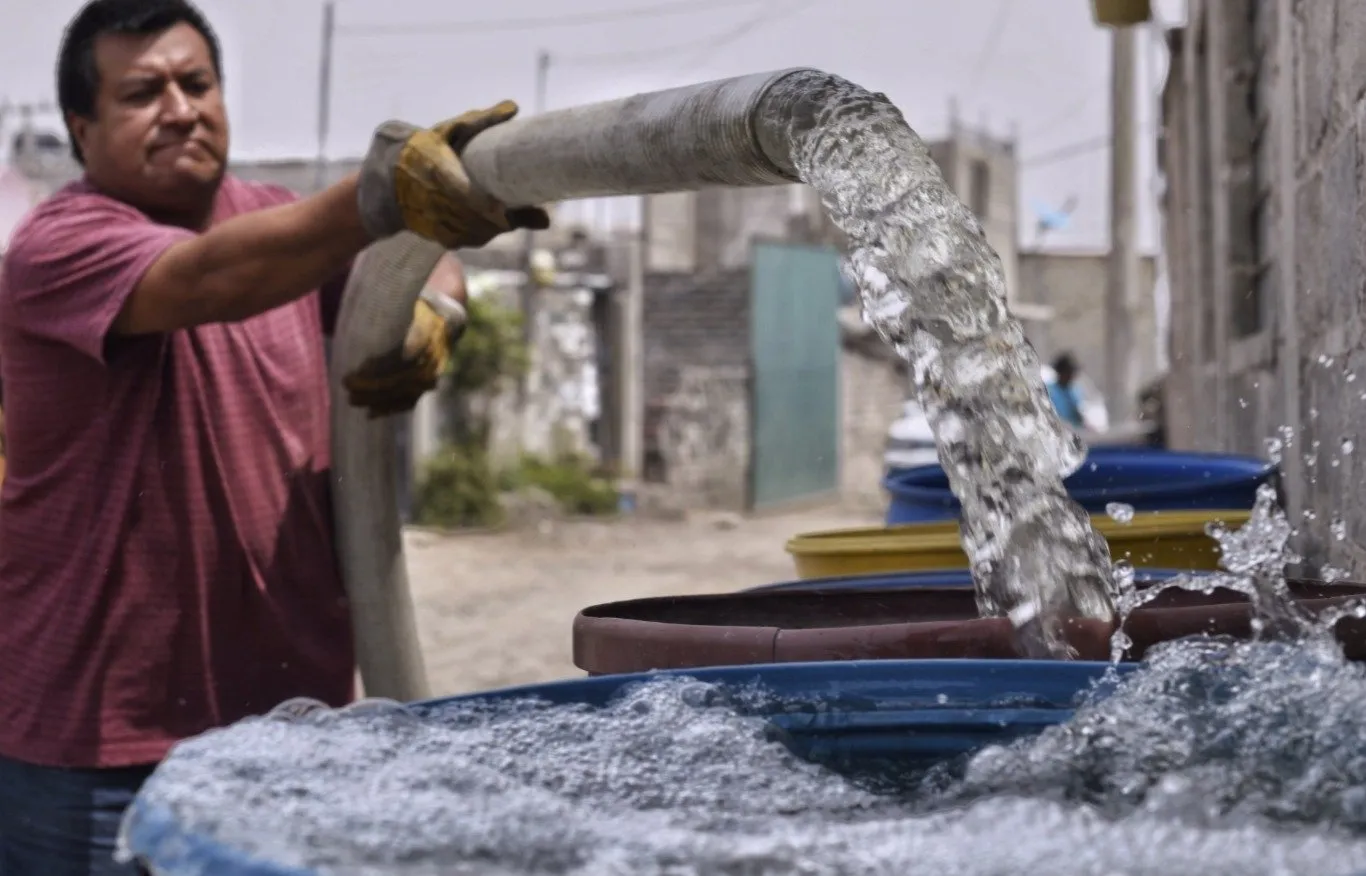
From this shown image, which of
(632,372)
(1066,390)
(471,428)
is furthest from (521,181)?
(632,372)

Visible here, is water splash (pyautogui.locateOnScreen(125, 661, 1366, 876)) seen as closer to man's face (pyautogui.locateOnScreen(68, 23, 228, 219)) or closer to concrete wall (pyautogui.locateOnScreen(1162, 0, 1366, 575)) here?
concrete wall (pyautogui.locateOnScreen(1162, 0, 1366, 575))

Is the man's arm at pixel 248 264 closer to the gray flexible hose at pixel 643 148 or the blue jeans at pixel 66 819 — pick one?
the gray flexible hose at pixel 643 148

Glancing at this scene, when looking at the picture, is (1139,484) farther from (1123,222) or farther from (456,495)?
(1123,222)

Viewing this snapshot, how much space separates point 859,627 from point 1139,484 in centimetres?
163

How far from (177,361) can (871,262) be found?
3.76 ft

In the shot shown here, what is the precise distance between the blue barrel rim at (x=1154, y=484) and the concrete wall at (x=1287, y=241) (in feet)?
0.26

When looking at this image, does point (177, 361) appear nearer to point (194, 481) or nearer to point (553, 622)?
point (194, 481)

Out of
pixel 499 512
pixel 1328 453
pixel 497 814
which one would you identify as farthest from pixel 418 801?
pixel 499 512

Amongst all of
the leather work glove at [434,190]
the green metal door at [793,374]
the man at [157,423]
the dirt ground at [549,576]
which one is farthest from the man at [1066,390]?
the leather work glove at [434,190]

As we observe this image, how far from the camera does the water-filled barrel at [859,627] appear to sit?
3.61 feet

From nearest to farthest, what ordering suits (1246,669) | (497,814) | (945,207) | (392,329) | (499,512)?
(497,814)
(1246,669)
(945,207)
(392,329)
(499,512)

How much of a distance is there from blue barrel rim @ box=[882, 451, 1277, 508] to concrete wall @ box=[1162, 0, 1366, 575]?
0.26 ft

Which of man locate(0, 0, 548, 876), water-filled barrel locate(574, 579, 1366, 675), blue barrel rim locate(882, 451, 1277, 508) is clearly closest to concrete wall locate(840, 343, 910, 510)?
blue barrel rim locate(882, 451, 1277, 508)

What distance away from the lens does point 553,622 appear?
7848mm
